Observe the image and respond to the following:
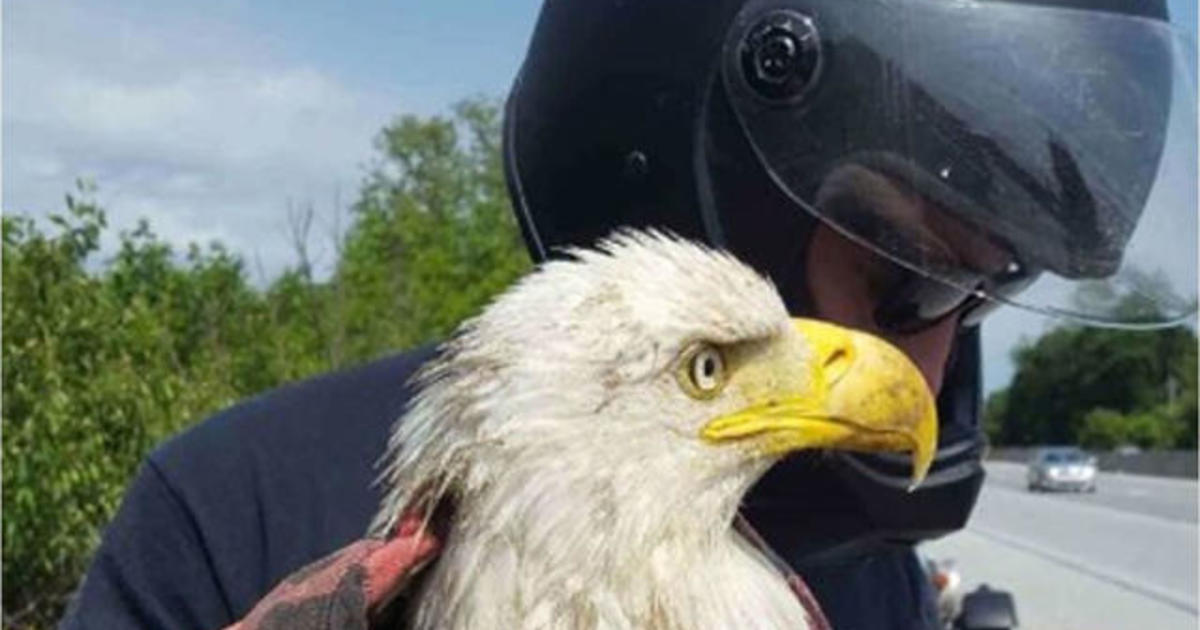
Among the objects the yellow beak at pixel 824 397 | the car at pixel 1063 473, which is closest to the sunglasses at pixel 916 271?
the yellow beak at pixel 824 397

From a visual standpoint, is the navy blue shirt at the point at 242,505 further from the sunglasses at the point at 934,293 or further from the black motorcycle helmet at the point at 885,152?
the sunglasses at the point at 934,293

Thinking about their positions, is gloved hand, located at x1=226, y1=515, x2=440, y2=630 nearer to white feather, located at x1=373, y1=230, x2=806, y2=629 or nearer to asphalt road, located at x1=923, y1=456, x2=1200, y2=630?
white feather, located at x1=373, y1=230, x2=806, y2=629

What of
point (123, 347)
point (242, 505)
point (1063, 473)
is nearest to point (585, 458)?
point (242, 505)

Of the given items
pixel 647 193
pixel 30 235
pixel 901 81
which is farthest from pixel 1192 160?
pixel 30 235

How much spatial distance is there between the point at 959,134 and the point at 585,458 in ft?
2.67

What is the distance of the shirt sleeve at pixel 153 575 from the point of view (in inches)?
92.9

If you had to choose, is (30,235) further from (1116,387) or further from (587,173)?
(1116,387)

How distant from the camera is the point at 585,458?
1.86 metres

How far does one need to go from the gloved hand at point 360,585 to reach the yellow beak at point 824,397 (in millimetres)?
276

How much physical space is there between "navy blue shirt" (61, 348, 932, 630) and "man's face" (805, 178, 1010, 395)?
0.48 metres

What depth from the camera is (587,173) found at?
273 centimetres

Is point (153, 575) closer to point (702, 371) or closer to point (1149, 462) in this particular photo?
point (702, 371)

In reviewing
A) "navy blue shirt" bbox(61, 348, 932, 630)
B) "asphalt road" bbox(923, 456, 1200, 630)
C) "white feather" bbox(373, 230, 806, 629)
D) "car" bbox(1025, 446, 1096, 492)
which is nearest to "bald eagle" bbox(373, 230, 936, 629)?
"white feather" bbox(373, 230, 806, 629)

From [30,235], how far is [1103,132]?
8275 millimetres
